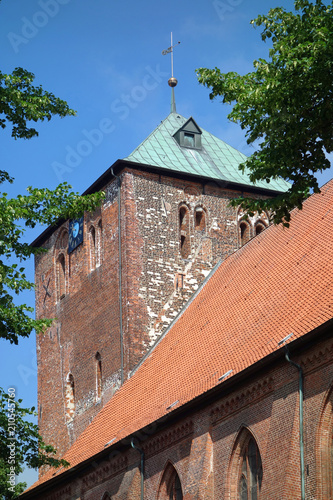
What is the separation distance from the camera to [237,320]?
77.5 ft

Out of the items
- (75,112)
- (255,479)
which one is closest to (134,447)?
(255,479)

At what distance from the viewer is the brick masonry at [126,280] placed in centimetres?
2842

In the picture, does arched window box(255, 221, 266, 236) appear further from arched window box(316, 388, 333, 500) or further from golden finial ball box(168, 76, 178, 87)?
arched window box(316, 388, 333, 500)

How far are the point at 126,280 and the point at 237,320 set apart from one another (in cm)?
554

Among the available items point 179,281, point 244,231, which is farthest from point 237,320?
point 244,231

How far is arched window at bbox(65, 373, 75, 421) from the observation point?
30.2 meters

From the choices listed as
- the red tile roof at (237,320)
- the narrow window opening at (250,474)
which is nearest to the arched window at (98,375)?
the red tile roof at (237,320)

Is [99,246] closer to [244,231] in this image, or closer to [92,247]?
[92,247]

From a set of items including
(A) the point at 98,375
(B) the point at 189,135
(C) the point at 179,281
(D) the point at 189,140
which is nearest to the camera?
(A) the point at 98,375

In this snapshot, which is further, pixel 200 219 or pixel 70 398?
pixel 200 219

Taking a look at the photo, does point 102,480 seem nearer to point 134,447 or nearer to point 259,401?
point 134,447

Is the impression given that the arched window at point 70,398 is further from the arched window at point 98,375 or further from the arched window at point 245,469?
the arched window at point 245,469

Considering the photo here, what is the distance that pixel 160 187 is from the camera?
30094mm

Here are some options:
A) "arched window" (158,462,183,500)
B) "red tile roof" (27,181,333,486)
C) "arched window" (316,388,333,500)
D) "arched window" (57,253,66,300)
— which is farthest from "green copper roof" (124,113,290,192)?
"arched window" (316,388,333,500)
